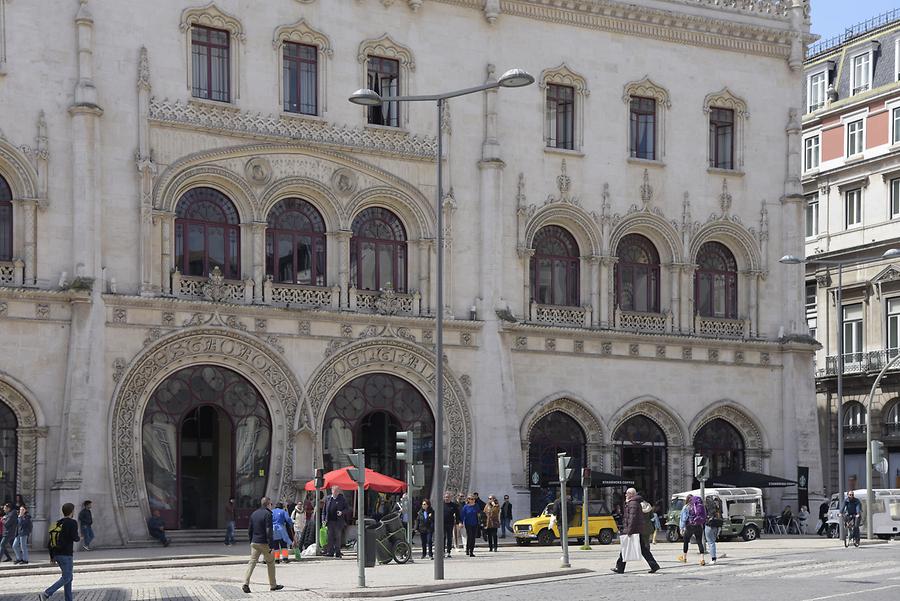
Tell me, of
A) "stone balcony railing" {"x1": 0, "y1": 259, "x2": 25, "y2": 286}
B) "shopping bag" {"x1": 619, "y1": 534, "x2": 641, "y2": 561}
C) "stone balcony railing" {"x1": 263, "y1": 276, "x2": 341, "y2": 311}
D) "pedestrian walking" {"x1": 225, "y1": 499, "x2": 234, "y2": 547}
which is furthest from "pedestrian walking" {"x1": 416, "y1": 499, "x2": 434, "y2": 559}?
"stone balcony railing" {"x1": 0, "y1": 259, "x2": 25, "y2": 286}

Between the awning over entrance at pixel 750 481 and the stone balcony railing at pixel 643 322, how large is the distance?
16.6 ft

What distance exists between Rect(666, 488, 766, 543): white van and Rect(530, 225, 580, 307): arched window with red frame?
23.8 ft

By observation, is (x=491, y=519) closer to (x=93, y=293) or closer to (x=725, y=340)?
(x=93, y=293)

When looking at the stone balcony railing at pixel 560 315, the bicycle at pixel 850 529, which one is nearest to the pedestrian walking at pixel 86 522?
the stone balcony railing at pixel 560 315

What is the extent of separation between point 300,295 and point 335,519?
8.86 m

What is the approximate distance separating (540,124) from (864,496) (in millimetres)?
15262

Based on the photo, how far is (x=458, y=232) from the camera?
48.2 m

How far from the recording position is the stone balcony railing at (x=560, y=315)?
49.6 m

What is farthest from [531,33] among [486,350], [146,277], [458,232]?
[146,277]

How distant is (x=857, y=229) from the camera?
65688mm

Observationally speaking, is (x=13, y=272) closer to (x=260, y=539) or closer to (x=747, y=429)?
(x=260, y=539)

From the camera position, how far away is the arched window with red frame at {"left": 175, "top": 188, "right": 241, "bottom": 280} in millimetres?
44031

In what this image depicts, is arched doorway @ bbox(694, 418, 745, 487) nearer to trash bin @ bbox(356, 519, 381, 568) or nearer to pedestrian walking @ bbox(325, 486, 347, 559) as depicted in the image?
pedestrian walking @ bbox(325, 486, 347, 559)

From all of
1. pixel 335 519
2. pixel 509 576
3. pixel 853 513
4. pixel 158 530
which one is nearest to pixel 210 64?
pixel 158 530
